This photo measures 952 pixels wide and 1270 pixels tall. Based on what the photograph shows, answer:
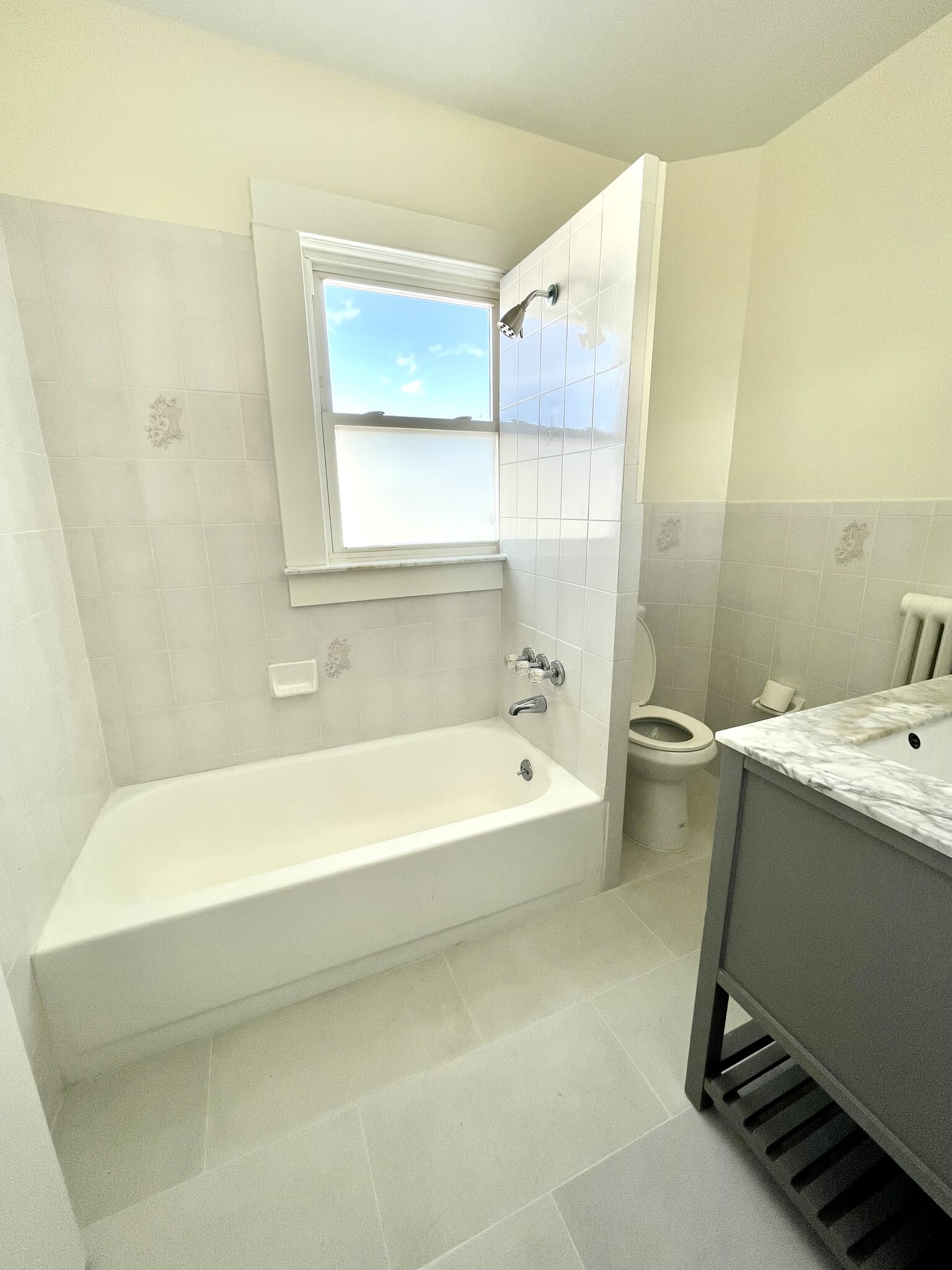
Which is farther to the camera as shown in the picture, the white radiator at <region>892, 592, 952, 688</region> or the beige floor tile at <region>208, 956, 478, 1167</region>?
the white radiator at <region>892, 592, 952, 688</region>

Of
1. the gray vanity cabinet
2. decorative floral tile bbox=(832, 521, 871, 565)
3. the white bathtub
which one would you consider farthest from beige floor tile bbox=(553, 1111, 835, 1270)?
decorative floral tile bbox=(832, 521, 871, 565)

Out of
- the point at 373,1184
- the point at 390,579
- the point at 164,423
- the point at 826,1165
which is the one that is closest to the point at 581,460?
the point at 390,579

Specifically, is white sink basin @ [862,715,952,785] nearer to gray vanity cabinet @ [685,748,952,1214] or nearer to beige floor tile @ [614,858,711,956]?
gray vanity cabinet @ [685,748,952,1214]

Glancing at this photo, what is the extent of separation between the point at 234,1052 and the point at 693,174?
125 inches

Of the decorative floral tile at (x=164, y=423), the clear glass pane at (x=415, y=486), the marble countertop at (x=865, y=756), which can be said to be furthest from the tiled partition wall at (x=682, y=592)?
the decorative floral tile at (x=164, y=423)

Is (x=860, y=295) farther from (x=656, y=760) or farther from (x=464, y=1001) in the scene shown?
(x=464, y=1001)

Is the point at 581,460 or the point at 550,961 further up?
the point at 581,460

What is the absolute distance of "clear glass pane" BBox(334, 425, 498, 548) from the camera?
1805 mm

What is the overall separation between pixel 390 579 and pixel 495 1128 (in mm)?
1522

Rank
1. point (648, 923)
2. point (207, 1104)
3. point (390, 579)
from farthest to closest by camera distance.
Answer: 1. point (390, 579)
2. point (648, 923)
3. point (207, 1104)

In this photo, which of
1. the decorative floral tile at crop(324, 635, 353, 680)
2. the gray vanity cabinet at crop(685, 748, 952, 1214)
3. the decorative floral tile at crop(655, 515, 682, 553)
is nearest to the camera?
the gray vanity cabinet at crop(685, 748, 952, 1214)

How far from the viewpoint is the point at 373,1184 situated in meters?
0.97

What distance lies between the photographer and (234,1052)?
1.21m

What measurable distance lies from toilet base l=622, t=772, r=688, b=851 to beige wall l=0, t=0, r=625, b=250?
2.10m
